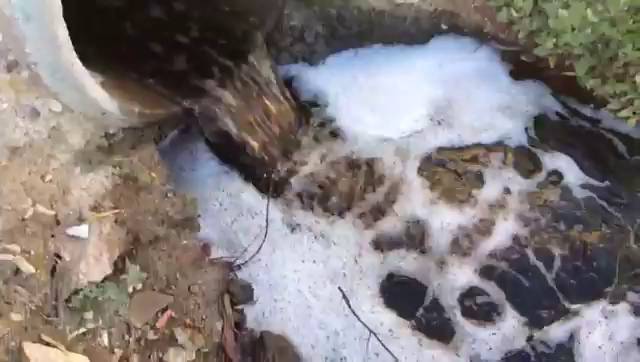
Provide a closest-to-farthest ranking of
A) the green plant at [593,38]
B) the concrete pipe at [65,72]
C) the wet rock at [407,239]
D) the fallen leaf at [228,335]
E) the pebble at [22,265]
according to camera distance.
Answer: the concrete pipe at [65,72]
the green plant at [593,38]
the pebble at [22,265]
the fallen leaf at [228,335]
the wet rock at [407,239]

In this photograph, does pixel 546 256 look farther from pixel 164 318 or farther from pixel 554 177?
pixel 164 318

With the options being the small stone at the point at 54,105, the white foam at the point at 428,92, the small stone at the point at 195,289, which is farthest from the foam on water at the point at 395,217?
the small stone at the point at 54,105

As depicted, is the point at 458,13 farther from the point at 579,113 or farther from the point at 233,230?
the point at 233,230

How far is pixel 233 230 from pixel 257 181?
11 cm

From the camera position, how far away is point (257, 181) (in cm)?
169

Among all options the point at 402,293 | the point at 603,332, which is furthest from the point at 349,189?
the point at 603,332

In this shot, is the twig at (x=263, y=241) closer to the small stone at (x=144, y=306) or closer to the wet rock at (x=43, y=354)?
the small stone at (x=144, y=306)

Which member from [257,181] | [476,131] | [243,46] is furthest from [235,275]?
[476,131]

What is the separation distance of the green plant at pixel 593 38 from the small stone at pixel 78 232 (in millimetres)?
825

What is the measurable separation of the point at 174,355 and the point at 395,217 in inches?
19.8

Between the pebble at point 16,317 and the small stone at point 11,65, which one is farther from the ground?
the small stone at point 11,65

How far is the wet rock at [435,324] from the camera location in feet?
5.39

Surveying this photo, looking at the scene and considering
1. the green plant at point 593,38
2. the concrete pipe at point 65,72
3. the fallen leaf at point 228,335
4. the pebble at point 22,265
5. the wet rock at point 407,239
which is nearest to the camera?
the concrete pipe at point 65,72

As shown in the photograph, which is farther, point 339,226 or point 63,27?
point 339,226
